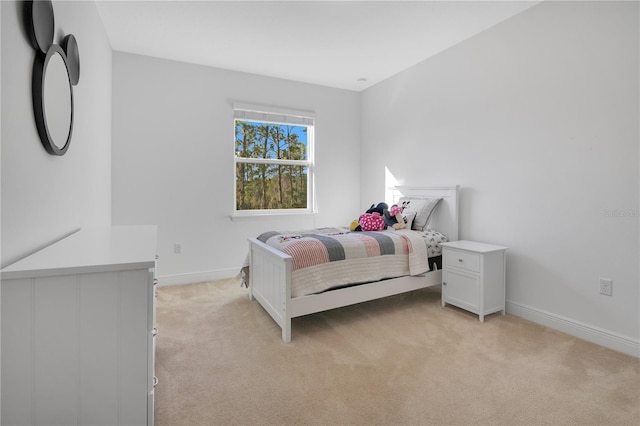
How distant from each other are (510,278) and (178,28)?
12.1 feet

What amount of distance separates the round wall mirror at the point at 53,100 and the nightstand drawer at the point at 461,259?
2.89 m

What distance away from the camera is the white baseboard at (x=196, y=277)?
379 centimetres

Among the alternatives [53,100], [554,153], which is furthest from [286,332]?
[554,153]

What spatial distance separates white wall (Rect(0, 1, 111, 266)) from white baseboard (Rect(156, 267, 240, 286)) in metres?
1.01

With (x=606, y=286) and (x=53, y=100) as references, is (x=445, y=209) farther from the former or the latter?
(x=53, y=100)

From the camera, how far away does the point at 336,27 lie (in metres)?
3.06

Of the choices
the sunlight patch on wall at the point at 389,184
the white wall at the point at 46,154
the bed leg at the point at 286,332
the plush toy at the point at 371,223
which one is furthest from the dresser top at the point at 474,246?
the white wall at the point at 46,154

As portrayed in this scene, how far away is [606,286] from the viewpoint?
2.37 m

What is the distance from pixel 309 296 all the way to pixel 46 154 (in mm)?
1769

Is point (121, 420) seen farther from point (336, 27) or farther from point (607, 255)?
point (336, 27)

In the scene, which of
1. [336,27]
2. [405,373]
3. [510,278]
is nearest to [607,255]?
[510,278]

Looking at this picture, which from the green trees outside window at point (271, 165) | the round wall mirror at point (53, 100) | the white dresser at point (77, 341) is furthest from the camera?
the green trees outside window at point (271, 165)

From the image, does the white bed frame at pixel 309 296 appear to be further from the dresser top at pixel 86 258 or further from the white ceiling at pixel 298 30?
the white ceiling at pixel 298 30

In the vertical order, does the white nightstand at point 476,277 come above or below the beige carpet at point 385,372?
above
